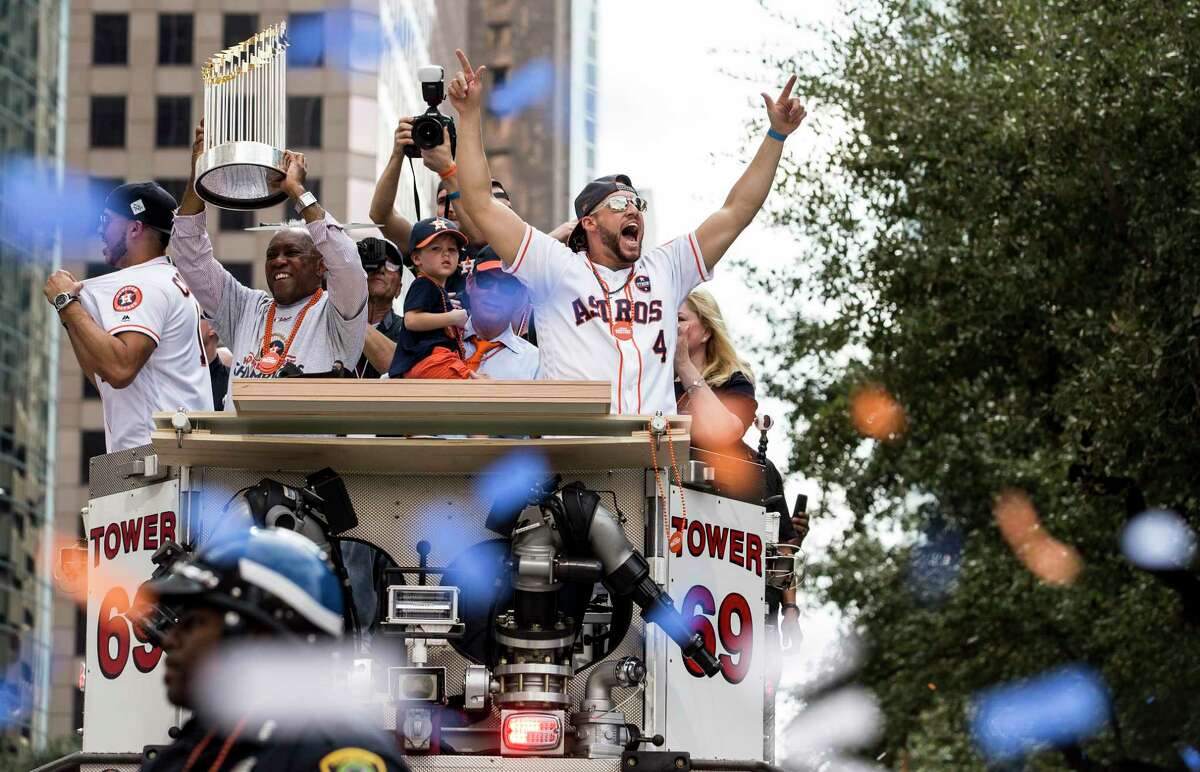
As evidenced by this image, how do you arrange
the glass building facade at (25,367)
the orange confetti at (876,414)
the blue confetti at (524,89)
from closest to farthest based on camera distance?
the orange confetti at (876,414)
the glass building facade at (25,367)
the blue confetti at (524,89)

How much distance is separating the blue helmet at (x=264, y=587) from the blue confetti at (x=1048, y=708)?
19.9 m

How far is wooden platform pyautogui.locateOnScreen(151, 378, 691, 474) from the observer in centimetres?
769

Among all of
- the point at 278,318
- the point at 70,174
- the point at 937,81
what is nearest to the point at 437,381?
the point at 278,318

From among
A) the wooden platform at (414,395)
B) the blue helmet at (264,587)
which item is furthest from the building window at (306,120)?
the blue helmet at (264,587)

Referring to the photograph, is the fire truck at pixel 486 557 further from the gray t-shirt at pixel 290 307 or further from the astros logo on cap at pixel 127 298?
the gray t-shirt at pixel 290 307

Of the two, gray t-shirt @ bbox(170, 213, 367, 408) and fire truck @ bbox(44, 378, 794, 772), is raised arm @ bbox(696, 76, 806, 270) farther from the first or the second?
gray t-shirt @ bbox(170, 213, 367, 408)

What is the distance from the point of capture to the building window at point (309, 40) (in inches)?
2761

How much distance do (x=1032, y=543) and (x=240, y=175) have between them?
15187mm

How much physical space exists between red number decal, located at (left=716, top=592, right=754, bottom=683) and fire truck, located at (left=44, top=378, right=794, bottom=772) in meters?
0.01

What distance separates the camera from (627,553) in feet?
25.5

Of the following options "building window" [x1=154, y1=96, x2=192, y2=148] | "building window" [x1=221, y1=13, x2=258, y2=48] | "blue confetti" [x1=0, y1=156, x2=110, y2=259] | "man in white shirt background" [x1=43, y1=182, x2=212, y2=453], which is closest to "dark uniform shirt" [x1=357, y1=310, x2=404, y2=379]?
"man in white shirt background" [x1=43, y1=182, x2=212, y2=453]

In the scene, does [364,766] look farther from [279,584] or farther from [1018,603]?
[1018,603]

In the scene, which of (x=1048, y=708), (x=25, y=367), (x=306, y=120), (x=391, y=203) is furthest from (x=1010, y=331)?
(x=306, y=120)

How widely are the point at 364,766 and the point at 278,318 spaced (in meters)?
4.84
